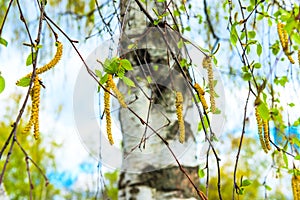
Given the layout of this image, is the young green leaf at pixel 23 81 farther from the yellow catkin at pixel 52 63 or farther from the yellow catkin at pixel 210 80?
the yellow catkin at pixel 210 80

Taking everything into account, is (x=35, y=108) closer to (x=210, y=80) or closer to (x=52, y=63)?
(x=52, y=63)

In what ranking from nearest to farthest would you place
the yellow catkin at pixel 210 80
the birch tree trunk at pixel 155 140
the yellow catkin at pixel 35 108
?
the yellow catkin at pixel 35 108
the yellow catkin at pixel 210 80
the birch tree trunk at pixel 155 140

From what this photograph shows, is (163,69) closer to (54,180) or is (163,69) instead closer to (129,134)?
(129,134)

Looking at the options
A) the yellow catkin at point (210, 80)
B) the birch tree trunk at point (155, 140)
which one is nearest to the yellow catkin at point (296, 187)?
the yellow catkin at point (210, 80)

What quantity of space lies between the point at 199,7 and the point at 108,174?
4645mm

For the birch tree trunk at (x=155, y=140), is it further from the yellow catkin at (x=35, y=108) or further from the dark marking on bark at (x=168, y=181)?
the yellow catkin at (x=35, y=108)

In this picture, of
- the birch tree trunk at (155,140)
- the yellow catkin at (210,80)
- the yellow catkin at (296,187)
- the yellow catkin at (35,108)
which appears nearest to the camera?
the yellow catkin at (35,108)

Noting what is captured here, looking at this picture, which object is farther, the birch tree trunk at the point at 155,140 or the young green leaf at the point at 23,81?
the birch tree trunk at the point at 155,140

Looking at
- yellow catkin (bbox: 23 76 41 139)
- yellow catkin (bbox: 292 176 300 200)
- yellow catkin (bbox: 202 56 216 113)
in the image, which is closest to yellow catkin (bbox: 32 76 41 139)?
yellow catkin (bbox: 23 76 41 139)

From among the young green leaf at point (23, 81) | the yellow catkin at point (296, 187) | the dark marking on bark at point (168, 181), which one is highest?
the young green leaf at point (23, 81)

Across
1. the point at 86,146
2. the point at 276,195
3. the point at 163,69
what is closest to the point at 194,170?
the point at 163,69

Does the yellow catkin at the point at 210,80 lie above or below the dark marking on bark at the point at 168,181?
above

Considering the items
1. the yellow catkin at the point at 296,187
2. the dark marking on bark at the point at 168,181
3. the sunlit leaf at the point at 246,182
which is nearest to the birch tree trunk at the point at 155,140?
the dark marking on bark at the point at 168,181

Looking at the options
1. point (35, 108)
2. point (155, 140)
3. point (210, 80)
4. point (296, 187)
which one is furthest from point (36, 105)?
point (155, 140)
